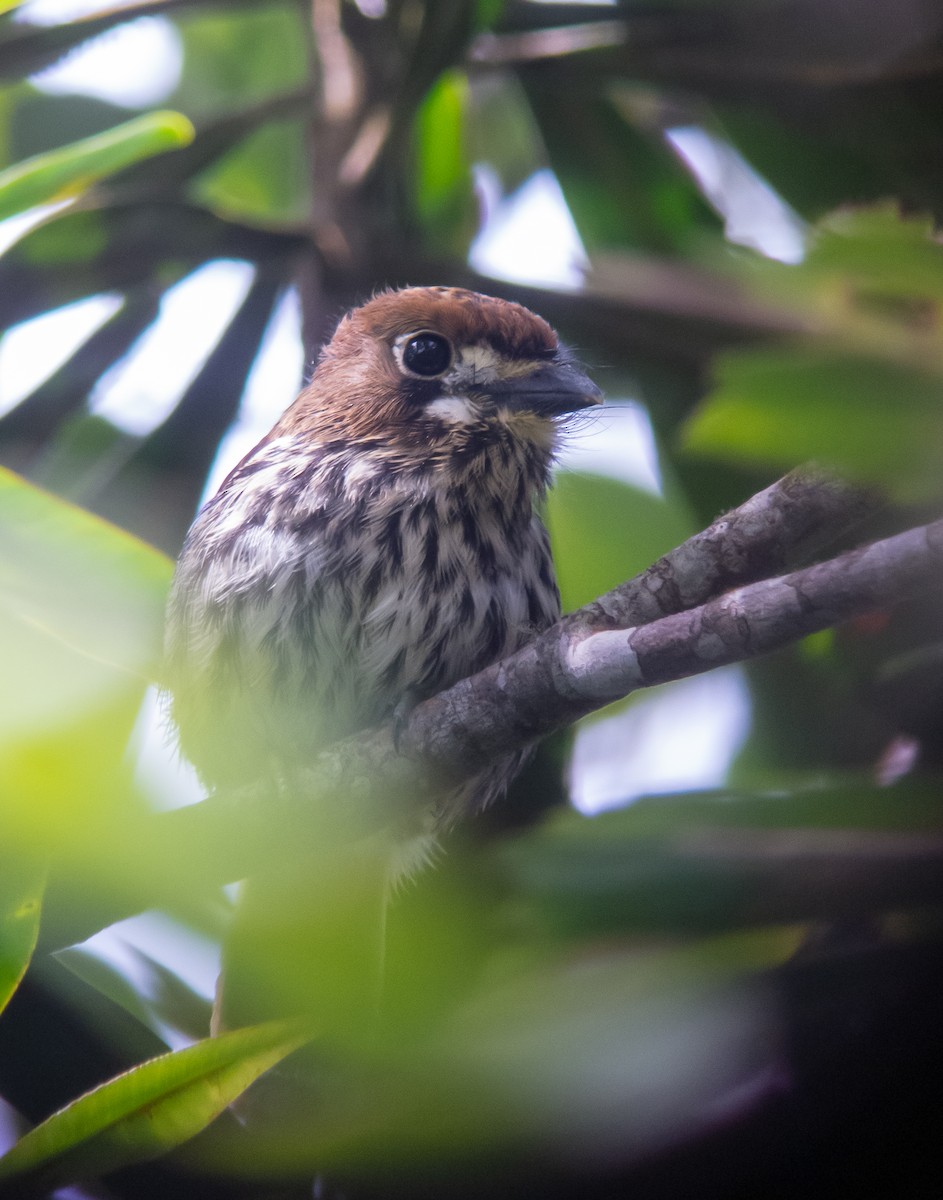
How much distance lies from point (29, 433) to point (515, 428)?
3.79ft

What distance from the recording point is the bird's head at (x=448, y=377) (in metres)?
2.40

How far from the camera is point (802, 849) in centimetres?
127

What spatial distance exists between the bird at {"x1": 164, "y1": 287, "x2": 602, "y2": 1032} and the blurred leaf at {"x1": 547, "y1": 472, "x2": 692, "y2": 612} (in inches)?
2.2

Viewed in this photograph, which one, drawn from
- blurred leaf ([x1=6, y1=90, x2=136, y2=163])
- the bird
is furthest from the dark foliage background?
blurred leaf ([x1=6, y1=90, x2=136, y2=163])

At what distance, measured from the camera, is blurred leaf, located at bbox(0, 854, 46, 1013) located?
1340mm

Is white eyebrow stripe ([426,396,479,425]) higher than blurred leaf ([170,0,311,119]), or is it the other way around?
blurred leaf ([170,0,311,119])

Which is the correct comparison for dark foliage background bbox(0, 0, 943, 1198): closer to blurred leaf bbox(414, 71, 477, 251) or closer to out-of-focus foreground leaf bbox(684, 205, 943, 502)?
out-of-focus foreground leaf bbox(684, 205, 943, 502)

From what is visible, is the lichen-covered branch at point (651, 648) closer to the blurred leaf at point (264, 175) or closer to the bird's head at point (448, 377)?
the bird's head at point (448, 377)

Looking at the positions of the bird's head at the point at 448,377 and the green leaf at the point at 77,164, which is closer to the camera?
the green leaf at the point at 77,164

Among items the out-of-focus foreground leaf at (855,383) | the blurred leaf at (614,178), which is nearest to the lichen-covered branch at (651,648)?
the out-of-focus foreground leaf at (855,383)

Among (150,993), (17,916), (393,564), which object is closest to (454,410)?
(393,564)

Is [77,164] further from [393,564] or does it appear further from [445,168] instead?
[445,168]

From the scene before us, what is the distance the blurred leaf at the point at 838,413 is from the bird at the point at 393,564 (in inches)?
62.1

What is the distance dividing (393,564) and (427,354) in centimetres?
48
